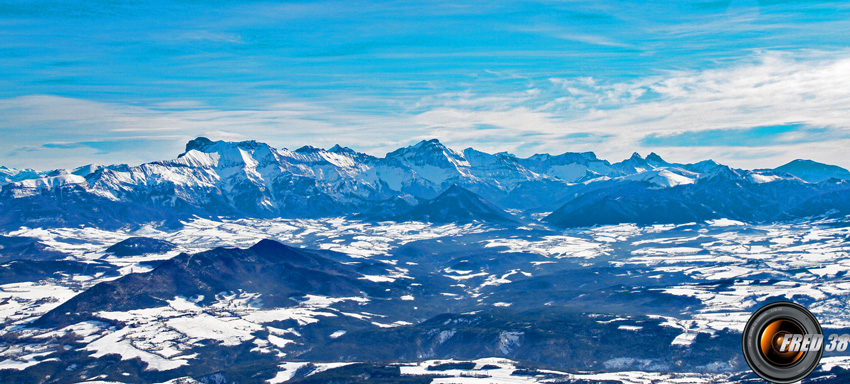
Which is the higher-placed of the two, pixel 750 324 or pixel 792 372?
pixel 750 324

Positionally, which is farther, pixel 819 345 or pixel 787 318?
pixel 787 318

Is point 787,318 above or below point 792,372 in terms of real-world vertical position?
above
